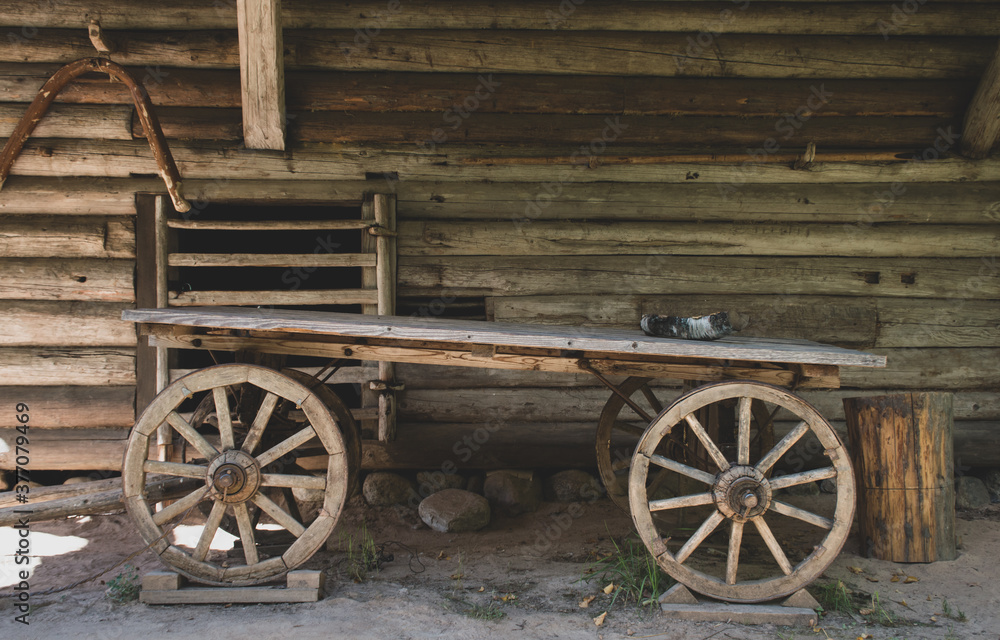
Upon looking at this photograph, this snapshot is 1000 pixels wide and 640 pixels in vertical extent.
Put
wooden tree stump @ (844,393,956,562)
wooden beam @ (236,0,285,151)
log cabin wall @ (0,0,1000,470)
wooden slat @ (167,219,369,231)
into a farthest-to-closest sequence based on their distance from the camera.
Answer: wooden slat @ (167,219,369,231)
log cabin wall @ (0,0,1000,470)
wooden beam @ (236,0,285,151)
wooden tree stump @ (844,393,956,562)

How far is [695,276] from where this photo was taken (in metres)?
4.51

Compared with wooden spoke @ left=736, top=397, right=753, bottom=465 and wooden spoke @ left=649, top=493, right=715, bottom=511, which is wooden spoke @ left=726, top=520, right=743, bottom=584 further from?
wooden spoke @ left=736, top=397, right=753, bottom=465

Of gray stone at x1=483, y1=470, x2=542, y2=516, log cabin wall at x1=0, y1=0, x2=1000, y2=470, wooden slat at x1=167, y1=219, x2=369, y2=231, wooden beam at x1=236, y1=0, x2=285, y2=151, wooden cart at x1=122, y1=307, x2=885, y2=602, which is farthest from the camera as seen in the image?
gray stone at x1=483, y1=470, x2=542, y2=516

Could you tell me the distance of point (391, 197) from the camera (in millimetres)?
4367

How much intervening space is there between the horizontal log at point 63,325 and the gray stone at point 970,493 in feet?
20.8

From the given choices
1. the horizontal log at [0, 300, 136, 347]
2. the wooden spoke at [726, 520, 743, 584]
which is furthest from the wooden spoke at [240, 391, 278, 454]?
the wooden spoke at [726, 520, 743, 584]

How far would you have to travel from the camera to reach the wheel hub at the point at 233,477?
9.55ft

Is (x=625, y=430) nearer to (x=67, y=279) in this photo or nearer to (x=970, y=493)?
(x=970, y=493)

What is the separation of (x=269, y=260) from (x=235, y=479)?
1.84 m

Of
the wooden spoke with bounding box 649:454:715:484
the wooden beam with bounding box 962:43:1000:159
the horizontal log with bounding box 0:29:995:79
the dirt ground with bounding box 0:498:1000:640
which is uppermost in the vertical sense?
the horizontal log with bounding box 0:29:995:79

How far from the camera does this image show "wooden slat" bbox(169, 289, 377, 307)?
13.9ft

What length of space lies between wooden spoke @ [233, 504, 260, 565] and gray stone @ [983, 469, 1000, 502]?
208 inches

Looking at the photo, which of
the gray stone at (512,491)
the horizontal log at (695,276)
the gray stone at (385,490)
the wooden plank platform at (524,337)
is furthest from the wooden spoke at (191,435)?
the gray stone at (512,491)

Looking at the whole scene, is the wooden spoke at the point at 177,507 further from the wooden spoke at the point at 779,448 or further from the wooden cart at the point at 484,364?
the wooden spoke at the point at 779,448
